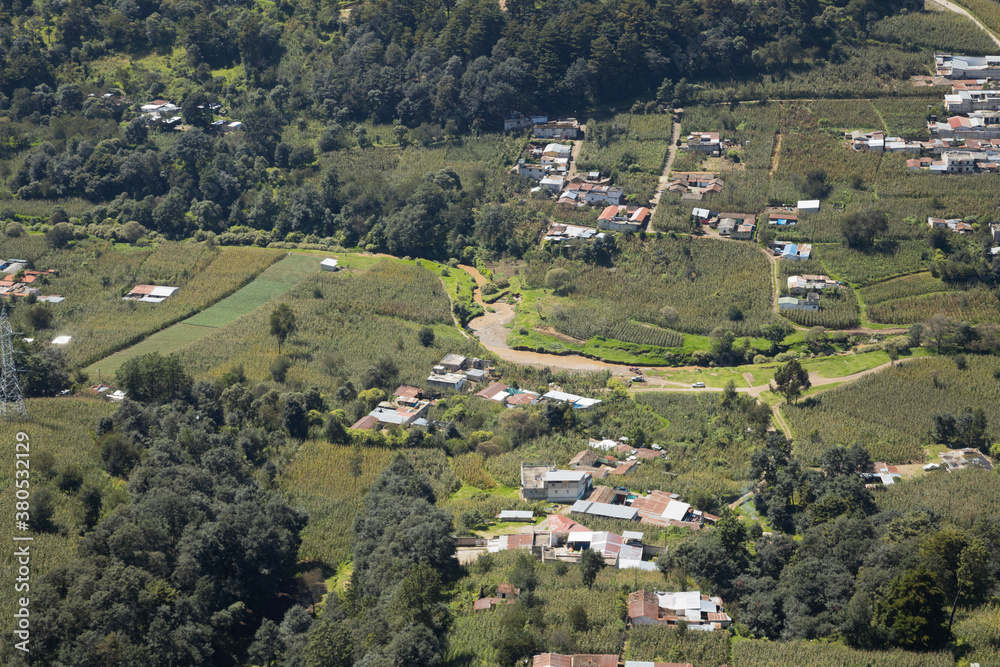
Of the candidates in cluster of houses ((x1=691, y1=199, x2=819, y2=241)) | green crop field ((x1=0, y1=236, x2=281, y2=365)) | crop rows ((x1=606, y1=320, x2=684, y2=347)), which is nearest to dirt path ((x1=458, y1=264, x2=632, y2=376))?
crop rows ((x1=606, y1=320, x2=684, y2=347))

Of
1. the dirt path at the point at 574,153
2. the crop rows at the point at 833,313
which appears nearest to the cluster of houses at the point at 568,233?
the dirt path at the point at 574,153

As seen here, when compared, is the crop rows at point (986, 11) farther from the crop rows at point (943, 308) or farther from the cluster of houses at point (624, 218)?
Answer: the cluster of houses at point (624, 218)

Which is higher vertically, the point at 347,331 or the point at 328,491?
the point at 328,491

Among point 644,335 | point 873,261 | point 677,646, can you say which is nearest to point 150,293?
point 644,335

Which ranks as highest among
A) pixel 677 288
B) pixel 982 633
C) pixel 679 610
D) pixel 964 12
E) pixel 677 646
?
pixel 964 12

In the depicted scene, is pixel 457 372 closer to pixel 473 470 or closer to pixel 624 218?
pixel 473 470

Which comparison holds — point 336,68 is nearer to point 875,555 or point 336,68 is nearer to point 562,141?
point 562,141
